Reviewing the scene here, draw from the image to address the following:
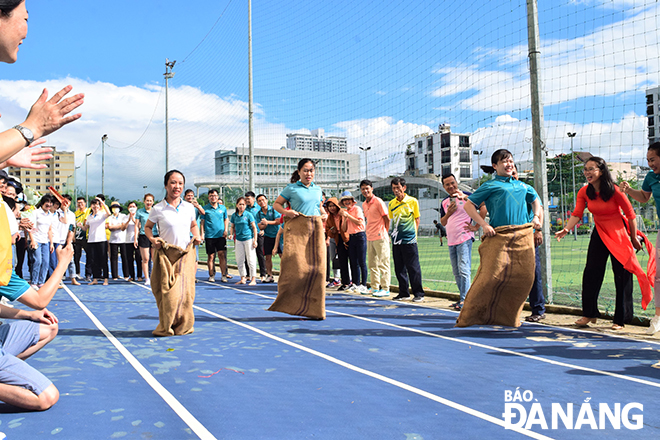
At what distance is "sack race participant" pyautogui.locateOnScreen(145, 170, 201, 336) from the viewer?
243 inches

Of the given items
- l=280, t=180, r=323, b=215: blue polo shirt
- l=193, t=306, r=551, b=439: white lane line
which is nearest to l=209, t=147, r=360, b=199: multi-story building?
l=280, t=180, r=323, b=215: blue polo shirt

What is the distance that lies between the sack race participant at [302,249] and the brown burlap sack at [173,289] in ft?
4.59

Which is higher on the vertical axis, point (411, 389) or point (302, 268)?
point (302, 268)

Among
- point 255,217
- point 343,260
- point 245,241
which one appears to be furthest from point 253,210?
point 343,260

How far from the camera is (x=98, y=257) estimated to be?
12.7m

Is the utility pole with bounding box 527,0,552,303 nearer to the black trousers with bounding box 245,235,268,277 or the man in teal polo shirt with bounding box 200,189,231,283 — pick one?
the black trousers with bounding box 245,235,268,277

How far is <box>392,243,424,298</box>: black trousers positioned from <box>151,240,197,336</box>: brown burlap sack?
3948 millimetres

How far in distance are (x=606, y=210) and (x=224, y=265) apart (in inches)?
351

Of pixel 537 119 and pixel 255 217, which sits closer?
pixel 537 119

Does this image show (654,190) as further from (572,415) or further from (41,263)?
(41,263)

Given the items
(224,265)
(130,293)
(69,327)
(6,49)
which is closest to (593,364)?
(6,49)

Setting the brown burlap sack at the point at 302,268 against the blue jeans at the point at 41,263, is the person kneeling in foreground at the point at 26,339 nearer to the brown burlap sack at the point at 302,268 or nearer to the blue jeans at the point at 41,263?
the brown burlap sack at the point at 302,268

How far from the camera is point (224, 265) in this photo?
13.0 metres

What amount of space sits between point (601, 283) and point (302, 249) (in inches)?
146
